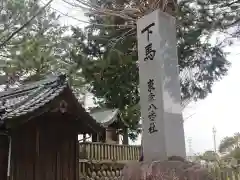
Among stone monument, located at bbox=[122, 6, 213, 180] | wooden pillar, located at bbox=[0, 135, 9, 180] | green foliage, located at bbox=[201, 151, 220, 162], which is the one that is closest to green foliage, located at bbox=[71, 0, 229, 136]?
stone monument, located at bbox=[122, 6, 213, 180]

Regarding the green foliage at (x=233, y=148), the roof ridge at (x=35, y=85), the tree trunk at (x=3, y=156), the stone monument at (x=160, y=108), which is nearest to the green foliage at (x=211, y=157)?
the green foliage at (x=233, y=148)

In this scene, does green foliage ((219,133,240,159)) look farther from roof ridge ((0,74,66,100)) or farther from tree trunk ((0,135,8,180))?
tree trunk ((0,135,8,180))

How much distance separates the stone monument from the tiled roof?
3075 mm

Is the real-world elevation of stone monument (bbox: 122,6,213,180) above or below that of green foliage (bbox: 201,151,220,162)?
above

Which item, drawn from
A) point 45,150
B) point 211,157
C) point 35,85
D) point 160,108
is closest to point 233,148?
point 211,157

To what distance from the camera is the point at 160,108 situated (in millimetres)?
5727

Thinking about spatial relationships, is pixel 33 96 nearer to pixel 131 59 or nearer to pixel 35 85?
pixel 35 85

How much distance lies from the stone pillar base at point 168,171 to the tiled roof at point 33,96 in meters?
3.47

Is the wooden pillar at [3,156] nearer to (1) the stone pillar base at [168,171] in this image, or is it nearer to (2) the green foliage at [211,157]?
(1) the stone pillar base at [168,171]

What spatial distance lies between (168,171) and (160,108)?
45.4 inches

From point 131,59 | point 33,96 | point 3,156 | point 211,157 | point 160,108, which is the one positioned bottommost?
point 211,157

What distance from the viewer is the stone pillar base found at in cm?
504

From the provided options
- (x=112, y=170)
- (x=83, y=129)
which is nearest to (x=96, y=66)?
(x=83, y=129)

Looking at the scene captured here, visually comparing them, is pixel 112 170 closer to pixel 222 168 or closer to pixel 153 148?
pixel 222 168
